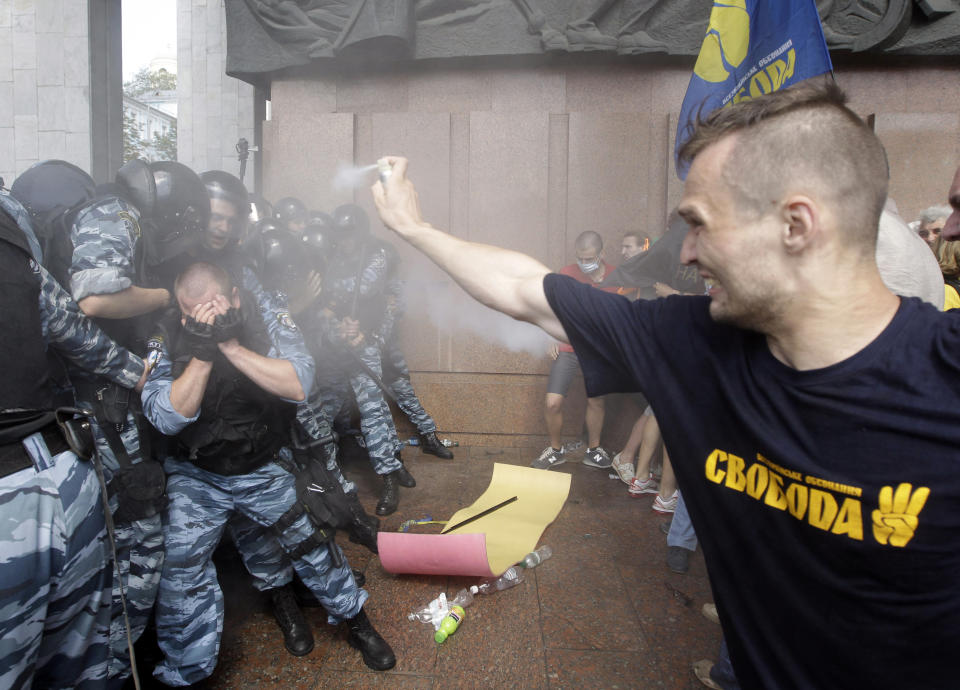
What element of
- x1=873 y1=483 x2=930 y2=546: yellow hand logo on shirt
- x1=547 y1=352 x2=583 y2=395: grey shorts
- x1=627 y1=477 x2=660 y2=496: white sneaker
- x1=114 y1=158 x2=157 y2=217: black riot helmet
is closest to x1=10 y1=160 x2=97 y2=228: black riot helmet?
x1=114 y1=158 x2=157 y2=217: black riot helmet

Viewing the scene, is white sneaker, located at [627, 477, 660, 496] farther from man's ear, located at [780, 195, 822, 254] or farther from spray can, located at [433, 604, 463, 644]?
man's ear, located at [780, 195, 822, 254]

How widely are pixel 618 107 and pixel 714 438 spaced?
5.91 metres

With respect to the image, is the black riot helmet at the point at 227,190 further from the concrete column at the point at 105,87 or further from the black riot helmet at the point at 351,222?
the concrete column at the point at 105,87

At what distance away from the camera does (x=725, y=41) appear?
3090 mm

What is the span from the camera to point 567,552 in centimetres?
407

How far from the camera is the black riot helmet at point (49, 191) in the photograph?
3.07 meters

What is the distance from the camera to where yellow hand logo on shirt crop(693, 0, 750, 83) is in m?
3.00

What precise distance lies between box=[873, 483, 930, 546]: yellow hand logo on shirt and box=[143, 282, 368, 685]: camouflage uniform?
2359mm

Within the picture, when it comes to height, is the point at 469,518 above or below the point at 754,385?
below

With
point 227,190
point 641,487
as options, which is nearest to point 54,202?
point 227,190

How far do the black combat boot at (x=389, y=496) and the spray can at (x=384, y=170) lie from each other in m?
3.36

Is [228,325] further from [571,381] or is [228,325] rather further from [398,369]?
[571,381]

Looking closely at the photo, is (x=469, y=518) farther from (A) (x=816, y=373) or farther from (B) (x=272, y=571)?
(A) (x=816, y=373)

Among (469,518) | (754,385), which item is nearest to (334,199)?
(469,518)
